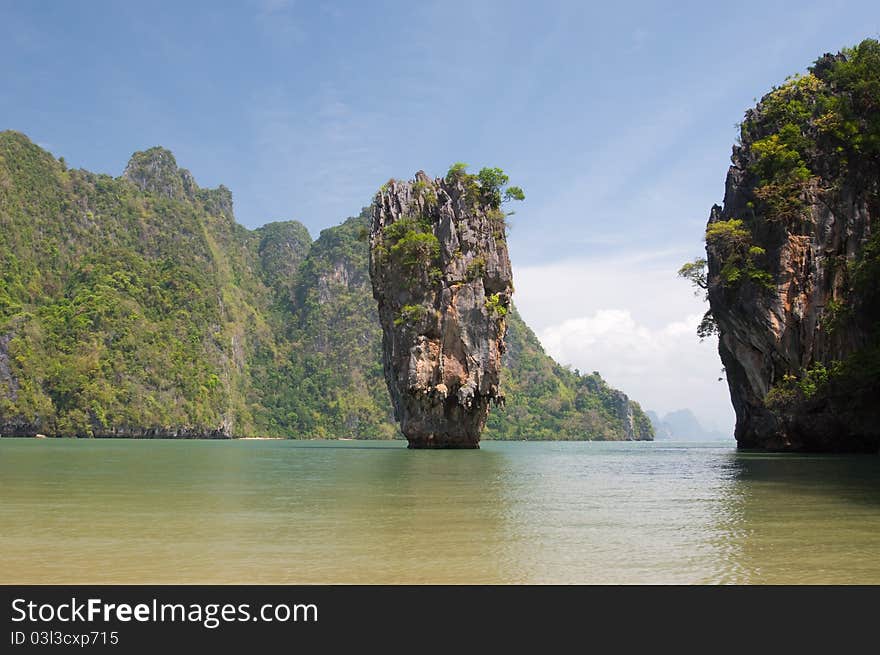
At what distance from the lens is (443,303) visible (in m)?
44.2

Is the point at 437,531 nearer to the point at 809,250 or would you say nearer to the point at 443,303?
the point at 809,250

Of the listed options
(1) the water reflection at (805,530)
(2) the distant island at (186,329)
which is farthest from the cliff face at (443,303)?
(2) the distant island at (186,329)

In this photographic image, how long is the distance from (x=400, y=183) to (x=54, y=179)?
98.4 m

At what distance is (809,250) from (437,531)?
3067cm

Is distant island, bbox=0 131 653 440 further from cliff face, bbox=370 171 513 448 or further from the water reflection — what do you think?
the water reflection

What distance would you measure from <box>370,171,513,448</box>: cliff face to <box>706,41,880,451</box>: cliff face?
13363 millimetres

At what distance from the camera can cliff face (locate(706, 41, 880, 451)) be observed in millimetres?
32531

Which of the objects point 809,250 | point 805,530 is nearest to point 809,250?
point 809,250

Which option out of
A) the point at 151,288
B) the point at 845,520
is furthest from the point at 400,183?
Result: the point at 151,288

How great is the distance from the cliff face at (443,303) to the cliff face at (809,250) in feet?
43.8

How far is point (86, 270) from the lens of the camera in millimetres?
111125

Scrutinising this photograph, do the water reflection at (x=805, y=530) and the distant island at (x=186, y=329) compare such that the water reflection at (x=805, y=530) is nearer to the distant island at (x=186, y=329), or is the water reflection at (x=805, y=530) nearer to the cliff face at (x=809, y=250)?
the cliff face at (x=809, y=250)

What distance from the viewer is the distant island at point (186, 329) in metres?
94.4
